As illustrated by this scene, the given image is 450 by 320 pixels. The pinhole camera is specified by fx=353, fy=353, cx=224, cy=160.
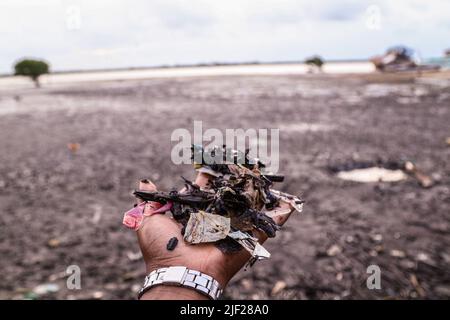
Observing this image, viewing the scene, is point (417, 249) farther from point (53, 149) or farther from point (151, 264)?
point (53, 149)

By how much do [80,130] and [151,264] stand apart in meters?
14.0

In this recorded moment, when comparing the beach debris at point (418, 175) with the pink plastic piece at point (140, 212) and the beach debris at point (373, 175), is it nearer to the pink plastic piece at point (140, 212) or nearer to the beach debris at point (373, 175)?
the beach debris at point (373, 175)

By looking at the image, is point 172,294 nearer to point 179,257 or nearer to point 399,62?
point 179,257

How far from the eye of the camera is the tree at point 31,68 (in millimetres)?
43781

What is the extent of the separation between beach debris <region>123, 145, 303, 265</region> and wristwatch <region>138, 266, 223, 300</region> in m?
0.29

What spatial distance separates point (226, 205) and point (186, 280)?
2.90 ft

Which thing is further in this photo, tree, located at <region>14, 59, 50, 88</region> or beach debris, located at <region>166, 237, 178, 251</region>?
tree, located at <region>14, 59, 50, 88</region>

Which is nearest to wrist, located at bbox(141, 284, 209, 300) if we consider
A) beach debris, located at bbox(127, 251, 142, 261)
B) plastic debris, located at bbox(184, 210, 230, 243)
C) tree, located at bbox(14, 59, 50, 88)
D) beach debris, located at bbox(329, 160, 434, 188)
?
plastic debris, located at bbox(184, 210, 230, 243)

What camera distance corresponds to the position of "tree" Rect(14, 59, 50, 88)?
144ft

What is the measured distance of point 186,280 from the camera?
6.97 feet

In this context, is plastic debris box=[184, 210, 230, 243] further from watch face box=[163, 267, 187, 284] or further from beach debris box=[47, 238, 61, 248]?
beach debris box=[47, 238, 61, 248]

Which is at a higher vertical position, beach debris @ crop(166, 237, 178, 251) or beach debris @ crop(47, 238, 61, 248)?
beach debris @ crop(166, 237, 178, 251)

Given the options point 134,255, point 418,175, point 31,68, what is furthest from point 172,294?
point 31,68

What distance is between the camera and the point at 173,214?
2.92 meters
